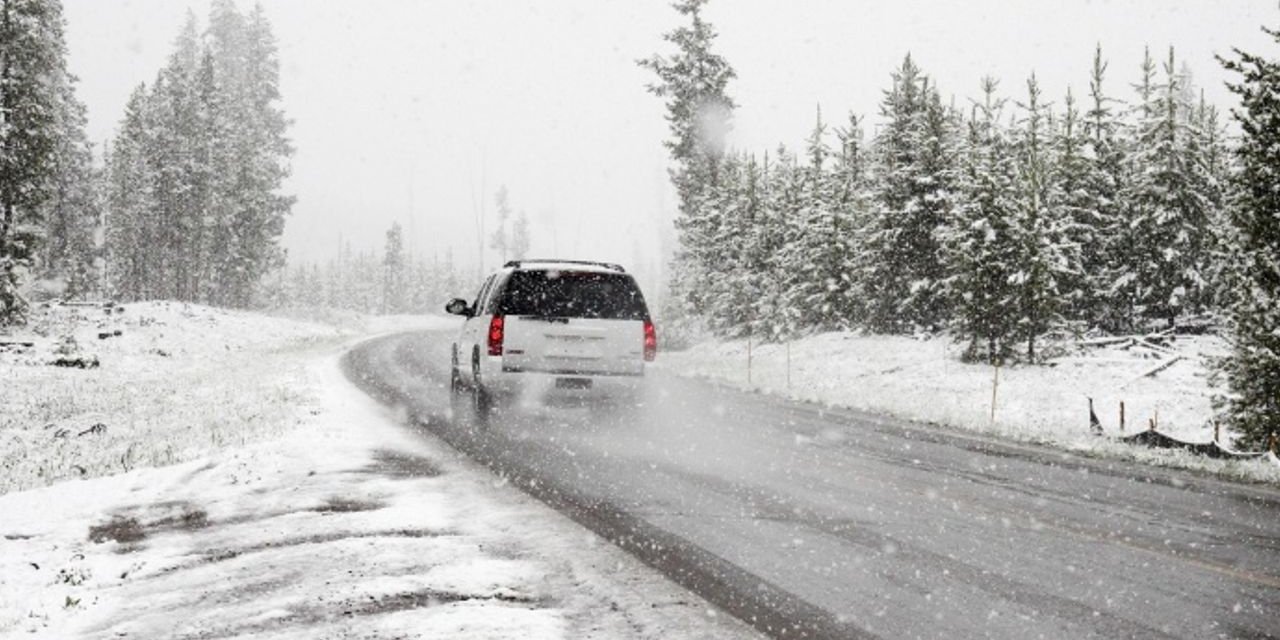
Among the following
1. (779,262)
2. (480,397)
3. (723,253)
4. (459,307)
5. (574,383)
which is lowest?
(480,397)

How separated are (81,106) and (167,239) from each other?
7905 millimetres

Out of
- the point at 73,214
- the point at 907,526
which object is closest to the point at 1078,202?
the point at 907,526

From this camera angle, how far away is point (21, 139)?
2762cm

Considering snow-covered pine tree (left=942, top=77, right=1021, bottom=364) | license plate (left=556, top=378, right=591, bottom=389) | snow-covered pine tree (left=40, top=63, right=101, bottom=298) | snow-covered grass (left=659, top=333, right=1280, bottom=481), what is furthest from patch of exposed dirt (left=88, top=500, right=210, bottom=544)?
snow-covered pine tree (left=40, top=63, right=101, bottom=298)

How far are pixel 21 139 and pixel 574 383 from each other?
23950 mm

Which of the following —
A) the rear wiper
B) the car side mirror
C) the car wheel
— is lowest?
the car wheel

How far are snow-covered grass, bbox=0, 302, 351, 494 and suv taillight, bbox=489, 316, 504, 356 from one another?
8.98 feet

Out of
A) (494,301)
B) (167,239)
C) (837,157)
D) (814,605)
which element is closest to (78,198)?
(167,239)

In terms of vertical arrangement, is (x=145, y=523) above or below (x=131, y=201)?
below

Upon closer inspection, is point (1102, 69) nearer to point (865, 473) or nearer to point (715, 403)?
point (715, 403)

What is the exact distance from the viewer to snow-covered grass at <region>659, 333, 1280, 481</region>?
51.3ft

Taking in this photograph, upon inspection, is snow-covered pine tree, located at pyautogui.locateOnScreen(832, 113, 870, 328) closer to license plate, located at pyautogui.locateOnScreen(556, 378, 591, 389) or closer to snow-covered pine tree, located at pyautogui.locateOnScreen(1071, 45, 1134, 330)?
snow-covered pine tree, located at pyautogui.locateOnScreen(1071, 45, 1134, 330)

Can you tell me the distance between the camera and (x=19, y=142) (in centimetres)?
2750

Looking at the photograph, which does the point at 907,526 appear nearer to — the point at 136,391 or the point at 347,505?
the point at 347,505
